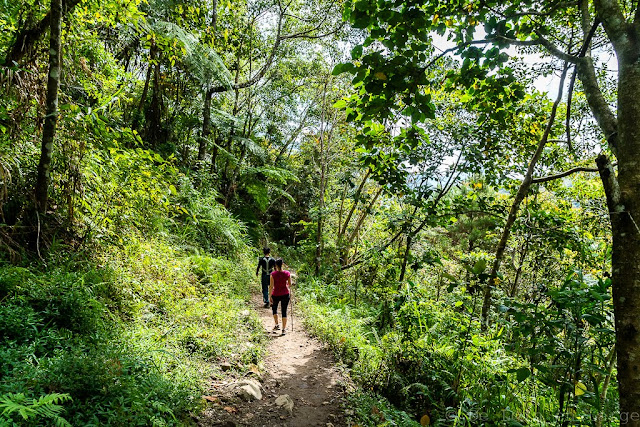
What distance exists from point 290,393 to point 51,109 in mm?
5122

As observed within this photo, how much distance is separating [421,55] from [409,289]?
4.30 m

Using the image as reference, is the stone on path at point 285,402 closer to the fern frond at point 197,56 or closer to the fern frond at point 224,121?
the fern frond at point 197,56

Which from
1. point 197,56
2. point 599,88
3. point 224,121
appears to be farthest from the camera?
point 224,121

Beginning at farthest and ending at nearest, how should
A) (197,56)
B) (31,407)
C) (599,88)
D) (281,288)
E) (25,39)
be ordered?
(197,56)
(281,288)
(25,39)
(599,88)
(31,407)

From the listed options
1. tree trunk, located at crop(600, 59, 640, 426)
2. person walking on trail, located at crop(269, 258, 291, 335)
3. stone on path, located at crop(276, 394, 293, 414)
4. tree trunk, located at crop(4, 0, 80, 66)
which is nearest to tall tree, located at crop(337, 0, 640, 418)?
tree trunk, located at crop(600, 59, 640, 426)

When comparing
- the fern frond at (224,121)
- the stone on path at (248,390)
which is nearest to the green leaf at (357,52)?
the stone on path at (248,390)

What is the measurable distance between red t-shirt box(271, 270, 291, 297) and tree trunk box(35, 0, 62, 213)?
4166 mm

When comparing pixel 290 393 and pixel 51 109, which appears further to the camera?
pixel 290 393

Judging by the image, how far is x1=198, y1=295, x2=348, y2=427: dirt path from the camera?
3998mm

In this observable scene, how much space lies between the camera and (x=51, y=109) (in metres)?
4.36

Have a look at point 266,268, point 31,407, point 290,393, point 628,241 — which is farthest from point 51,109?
point 628,241

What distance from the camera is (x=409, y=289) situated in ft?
19.9

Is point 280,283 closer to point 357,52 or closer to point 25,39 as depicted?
point 357,52

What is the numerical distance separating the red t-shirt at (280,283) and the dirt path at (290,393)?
933 mm
